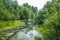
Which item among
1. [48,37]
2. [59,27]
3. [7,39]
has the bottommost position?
[7,39]

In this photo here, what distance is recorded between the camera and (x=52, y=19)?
8.73 m

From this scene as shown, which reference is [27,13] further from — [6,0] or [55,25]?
[55,25]

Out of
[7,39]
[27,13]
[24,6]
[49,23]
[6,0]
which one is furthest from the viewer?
[24,6]

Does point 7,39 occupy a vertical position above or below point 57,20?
below

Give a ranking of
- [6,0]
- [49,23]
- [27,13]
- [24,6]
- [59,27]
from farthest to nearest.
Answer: [24,6], [27,13], [6,0], [49,23], [59,27]

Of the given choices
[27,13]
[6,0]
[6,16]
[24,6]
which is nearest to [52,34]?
[6,16]

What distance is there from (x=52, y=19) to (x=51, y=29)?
0.50 m

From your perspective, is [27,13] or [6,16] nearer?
[6,16]

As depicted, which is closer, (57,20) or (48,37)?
(57,20)

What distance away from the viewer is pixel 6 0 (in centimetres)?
3703

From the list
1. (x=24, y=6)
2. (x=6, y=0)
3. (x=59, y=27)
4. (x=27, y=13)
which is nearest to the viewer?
(x=59, y=27)

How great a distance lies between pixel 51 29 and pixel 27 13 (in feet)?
128

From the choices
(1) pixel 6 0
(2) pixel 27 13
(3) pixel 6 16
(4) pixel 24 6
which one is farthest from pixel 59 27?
(4) pixel 24 6

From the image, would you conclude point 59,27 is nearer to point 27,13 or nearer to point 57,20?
point 57,20
